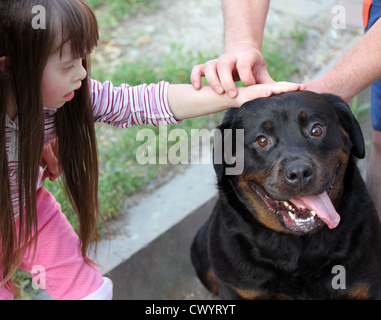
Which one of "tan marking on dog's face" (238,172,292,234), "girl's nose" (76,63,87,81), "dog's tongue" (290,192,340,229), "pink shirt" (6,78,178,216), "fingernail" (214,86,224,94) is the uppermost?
"girl's nose" (76,63,87,81)

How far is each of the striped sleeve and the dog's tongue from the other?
2.21ft

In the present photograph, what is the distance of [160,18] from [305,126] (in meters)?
3.49

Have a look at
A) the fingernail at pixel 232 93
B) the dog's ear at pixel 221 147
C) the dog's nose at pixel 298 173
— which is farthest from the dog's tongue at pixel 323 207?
the fingernail at pixel 232 93

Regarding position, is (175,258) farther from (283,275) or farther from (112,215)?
(283,275)

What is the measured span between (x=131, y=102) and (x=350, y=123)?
962 mm

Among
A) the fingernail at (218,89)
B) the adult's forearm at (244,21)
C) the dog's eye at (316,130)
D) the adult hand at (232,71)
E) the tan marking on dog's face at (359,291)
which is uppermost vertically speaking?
the adult's forearm at (244,21)

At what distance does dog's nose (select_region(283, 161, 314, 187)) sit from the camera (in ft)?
7.79

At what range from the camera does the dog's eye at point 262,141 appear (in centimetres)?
259

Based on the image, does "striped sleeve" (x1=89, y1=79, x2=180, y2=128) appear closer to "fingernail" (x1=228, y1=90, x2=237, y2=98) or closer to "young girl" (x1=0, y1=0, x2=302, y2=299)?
"young girl" (x1=0, y1=0, x2=302, y2=299)

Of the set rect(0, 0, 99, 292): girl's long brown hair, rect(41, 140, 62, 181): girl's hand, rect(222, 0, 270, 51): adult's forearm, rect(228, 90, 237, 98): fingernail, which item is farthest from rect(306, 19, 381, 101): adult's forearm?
rect(41, 140, 62, 181): girl's hand

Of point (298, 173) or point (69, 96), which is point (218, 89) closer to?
point (298, 173)

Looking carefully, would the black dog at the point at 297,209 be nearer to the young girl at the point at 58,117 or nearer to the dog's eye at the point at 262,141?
the dog's eye at the point at 262,141

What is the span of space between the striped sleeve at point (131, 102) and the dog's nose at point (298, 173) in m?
0.57

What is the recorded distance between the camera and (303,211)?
259cm
